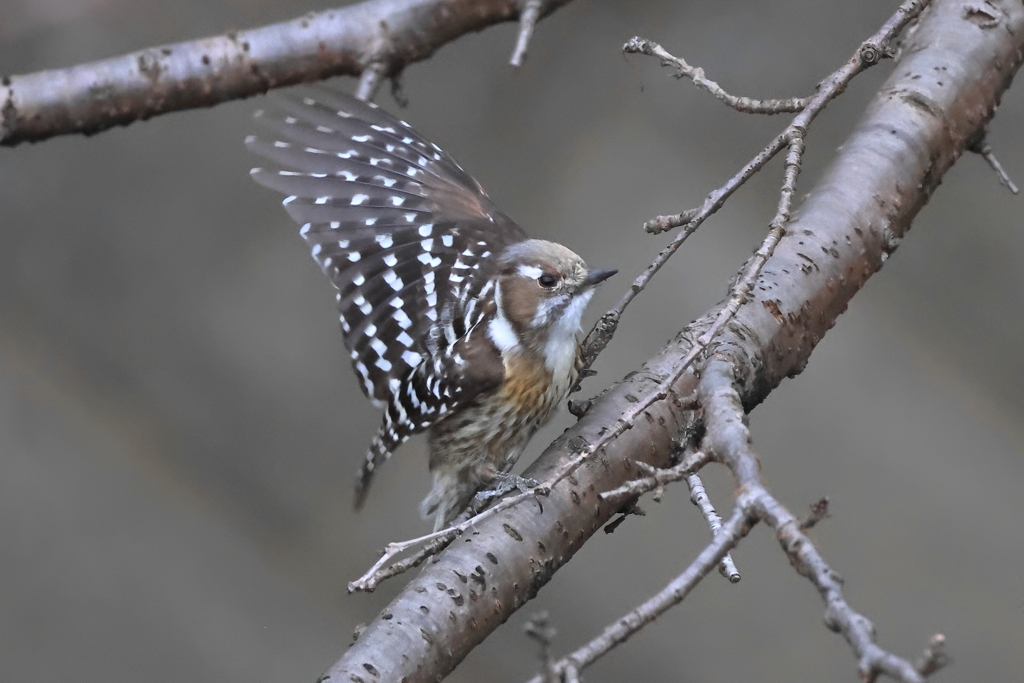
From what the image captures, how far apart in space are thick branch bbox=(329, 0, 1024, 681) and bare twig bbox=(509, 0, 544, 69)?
463mm

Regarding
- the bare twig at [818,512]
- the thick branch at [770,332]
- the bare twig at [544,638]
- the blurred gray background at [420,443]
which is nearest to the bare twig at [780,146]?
the thick branch at [770,332]

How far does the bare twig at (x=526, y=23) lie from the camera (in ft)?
4.86

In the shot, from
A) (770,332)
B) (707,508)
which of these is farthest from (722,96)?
(707,508)

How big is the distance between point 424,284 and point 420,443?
1863 millimetres

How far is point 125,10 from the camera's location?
105 inches

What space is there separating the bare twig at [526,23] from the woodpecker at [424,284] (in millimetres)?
277

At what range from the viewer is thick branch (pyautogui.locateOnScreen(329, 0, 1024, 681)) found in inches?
42.6

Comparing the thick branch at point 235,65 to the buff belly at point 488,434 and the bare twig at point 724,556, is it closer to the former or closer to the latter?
the buff belly at point 488,434

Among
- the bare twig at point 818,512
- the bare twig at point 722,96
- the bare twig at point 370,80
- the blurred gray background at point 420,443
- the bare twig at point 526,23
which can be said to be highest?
the bare twig at point 722,96

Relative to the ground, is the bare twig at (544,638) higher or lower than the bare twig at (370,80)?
lower

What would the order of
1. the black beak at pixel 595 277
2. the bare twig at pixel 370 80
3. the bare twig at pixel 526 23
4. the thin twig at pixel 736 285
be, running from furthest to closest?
the bare twig at pixel 370 80, the black beak at pixel 595 277, the bare twig at pixel 526 23, the thin twig at pixel 736 285

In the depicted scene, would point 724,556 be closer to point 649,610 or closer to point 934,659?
point 649,610

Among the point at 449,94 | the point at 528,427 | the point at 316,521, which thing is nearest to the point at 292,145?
the point at 528,427

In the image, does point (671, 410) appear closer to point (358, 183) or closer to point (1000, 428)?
point (358, 183)
